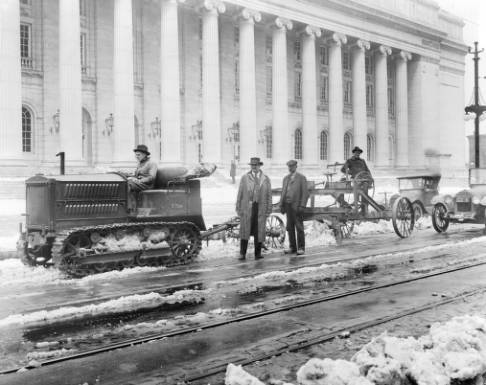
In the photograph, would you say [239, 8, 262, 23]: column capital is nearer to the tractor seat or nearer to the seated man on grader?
the seated man on grader

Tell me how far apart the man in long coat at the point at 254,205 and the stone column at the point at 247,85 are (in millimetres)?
22036

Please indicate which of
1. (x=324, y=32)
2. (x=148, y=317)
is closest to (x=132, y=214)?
(x=148, y=317)

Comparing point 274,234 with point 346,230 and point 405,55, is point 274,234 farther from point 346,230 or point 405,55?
point 405,55

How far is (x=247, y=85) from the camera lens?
33594 mm

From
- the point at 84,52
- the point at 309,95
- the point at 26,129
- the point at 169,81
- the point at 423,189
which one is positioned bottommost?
the point at 423,189

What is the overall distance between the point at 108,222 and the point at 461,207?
1096 cm

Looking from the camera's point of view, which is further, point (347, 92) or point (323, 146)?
point (347, 92)

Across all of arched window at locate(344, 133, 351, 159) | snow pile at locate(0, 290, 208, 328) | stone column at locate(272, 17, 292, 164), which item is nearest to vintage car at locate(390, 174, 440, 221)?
snow pile at locate(0, 290, 208, 328)

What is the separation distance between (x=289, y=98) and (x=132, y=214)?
3337 centimetres

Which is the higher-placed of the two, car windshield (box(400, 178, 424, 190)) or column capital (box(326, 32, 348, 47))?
column capital (box(326, 32, 348, 47))

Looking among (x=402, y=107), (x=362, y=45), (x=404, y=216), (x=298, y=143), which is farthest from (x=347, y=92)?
(x=404, y=216)

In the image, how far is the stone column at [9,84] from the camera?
23.9 m

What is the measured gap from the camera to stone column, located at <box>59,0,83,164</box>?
2602 centimetres

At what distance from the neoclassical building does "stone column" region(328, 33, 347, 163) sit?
7 centimetres
